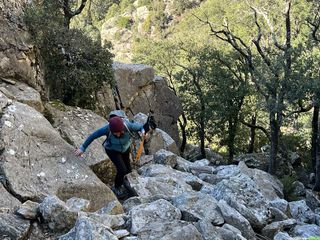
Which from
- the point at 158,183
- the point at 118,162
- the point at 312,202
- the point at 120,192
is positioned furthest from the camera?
the point at 312,202

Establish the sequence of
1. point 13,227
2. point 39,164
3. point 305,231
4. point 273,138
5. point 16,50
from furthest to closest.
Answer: point 273,138
point 16,50
point 39,164
point 305,231
point 13,227

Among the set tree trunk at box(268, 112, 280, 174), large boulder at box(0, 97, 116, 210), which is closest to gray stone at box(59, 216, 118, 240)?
large boulder at box(0, 97, 116, 210)

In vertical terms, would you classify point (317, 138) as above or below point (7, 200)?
above

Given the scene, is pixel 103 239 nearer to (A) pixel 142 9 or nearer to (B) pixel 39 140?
(B) pixel 39 140

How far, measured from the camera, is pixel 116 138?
962 cm

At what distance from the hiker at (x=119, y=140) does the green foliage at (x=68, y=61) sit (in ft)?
19.2

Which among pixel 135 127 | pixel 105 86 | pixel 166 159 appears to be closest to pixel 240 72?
pixel 105 86

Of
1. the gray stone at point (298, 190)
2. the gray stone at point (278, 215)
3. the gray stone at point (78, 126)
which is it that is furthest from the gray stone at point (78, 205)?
the gray stone at point (298, 190)

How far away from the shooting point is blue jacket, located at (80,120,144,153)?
31.0 feet

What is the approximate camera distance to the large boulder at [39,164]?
28.8 feet

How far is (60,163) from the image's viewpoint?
9.70m

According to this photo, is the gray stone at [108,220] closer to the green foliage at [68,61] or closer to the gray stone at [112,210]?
the gray stone at [112,210]

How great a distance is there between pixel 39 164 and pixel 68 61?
668 centimetres

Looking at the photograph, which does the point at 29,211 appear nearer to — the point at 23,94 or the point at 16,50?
the point at 23,94
